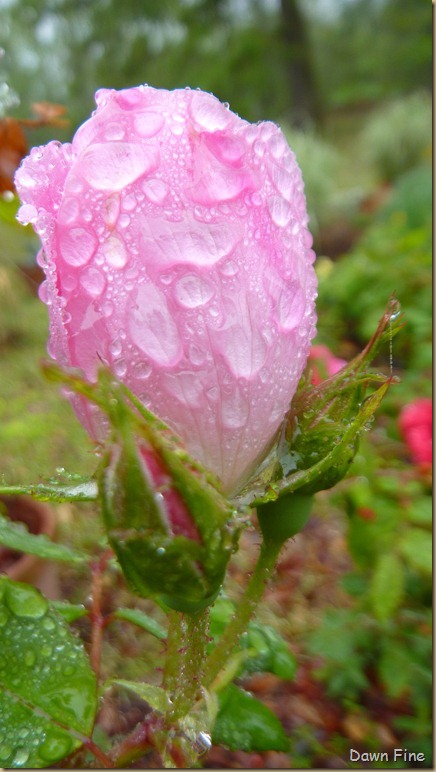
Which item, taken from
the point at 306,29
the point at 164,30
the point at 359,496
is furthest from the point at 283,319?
the point at 306,29

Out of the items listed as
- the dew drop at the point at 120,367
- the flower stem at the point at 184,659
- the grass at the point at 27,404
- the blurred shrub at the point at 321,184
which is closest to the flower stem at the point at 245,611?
the flower stem at the point at 184,659

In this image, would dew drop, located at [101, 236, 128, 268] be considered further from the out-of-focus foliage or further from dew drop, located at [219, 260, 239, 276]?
the out-of-focus foliage

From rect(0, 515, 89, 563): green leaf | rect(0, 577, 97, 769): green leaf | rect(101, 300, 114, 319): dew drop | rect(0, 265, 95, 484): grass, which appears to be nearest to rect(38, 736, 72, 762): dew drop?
rect(0, 577, 97, 769): green leaf

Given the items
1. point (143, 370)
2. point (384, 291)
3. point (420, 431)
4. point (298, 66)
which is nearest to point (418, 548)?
point (420, 431)

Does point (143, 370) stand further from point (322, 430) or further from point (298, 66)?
point (298, 66)

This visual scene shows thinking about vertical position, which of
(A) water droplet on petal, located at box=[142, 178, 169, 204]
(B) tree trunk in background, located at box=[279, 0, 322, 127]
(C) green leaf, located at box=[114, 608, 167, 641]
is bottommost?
(C) green leaf, located at box=[114, 608, 167, 641]

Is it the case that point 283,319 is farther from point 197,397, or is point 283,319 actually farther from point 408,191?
point 408,191
